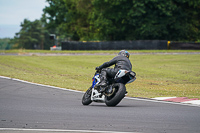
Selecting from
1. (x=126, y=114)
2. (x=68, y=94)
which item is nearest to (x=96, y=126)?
(x=126, y=114)

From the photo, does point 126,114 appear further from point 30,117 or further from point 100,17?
point 100,17

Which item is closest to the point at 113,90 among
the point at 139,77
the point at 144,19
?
the point at 139,77

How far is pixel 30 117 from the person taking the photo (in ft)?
25.1

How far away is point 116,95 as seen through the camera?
29.8ft

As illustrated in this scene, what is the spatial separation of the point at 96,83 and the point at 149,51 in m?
35.1

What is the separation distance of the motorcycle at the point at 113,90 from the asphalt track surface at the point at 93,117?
0.33 meters

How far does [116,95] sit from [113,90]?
1.39ft

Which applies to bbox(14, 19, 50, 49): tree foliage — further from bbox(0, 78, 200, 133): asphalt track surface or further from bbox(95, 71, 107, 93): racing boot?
bbox(95, 71, 107, 93): racing boot

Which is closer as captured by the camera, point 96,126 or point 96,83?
point 96,126

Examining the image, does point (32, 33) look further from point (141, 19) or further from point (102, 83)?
point (102, 83)

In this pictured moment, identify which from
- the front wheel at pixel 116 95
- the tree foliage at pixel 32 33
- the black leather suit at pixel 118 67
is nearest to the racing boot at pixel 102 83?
the black leather suit at pixel 118 67

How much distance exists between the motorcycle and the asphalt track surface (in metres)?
0.33

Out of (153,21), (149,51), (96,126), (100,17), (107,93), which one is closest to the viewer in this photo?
(96,126)

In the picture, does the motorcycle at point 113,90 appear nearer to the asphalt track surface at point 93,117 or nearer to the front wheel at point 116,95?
the front wheel at point 116,95
